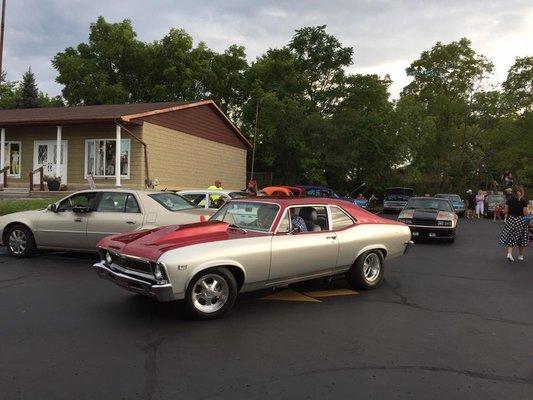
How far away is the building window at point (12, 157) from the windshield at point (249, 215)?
19571 mm

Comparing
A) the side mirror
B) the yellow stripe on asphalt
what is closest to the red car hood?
the yellow stripe on asphalt

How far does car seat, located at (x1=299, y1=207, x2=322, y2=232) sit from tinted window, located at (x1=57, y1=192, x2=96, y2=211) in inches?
184

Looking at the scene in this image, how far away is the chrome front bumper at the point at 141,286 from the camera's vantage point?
5344 mm

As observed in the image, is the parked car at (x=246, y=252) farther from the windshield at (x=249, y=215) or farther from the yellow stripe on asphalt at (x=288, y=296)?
the yellow stripe on asphalt at (x=288, y=296)

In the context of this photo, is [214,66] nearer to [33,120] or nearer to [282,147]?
[282,147]

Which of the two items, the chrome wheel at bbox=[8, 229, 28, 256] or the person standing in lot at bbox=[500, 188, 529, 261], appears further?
the person standing in lot at bbox=[500, 188, 529, 261]

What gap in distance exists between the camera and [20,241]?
10.1 meters

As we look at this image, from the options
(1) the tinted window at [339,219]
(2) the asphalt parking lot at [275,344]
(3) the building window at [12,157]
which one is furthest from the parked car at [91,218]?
(3) the building window at [12,157]

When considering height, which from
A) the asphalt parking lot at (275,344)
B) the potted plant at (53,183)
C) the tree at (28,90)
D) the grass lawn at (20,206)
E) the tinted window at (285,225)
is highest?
the tree at (28,90)

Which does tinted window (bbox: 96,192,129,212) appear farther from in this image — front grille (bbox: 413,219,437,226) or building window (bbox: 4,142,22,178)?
building window (bbox: 4,142,22,178)

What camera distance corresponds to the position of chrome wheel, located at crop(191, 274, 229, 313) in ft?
18.6

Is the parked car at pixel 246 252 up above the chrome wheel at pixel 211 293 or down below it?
above

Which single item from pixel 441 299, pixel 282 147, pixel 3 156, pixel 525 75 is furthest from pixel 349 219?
pixel 525 75

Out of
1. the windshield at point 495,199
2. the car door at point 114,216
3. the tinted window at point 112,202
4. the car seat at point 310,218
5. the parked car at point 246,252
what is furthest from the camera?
the windshield at point 495,199
